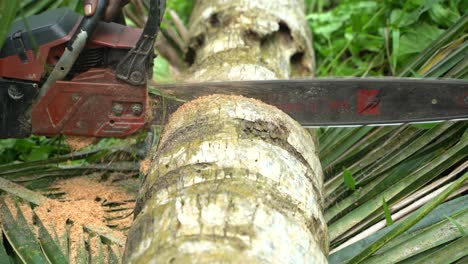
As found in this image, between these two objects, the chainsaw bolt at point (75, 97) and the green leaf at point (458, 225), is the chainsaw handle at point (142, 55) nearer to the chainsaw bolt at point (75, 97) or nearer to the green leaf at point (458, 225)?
the chainsaw bolt at point (75, 97)

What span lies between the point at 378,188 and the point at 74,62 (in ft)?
4.55

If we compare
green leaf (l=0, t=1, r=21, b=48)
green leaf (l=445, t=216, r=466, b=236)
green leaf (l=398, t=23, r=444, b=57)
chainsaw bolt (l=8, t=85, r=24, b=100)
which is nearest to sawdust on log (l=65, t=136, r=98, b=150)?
chainsaw bolt (l=8, t=85, r=24, b=100)

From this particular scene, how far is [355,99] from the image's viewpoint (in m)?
3.11

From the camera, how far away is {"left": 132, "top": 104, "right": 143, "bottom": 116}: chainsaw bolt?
2.96 m

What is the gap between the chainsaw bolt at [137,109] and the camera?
2961mm

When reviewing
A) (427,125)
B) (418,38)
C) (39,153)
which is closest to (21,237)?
(39,153)

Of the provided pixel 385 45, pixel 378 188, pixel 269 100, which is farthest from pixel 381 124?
pixel 385 45

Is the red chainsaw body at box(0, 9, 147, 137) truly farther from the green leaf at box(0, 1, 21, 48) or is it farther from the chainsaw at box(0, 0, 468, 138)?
the green leaf at box(0, 1, 21, 48)

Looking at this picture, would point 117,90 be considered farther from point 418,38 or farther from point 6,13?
point 418,38

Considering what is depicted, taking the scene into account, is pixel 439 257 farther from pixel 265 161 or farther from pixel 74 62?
pixel 74 62

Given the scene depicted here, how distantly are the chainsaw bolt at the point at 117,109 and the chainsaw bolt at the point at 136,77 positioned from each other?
14 cm

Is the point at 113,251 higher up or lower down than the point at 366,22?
lower down

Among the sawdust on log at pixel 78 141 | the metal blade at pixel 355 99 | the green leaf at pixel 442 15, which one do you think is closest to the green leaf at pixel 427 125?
the metal blade at pixel 355 99

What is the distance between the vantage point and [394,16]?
4.19 m
